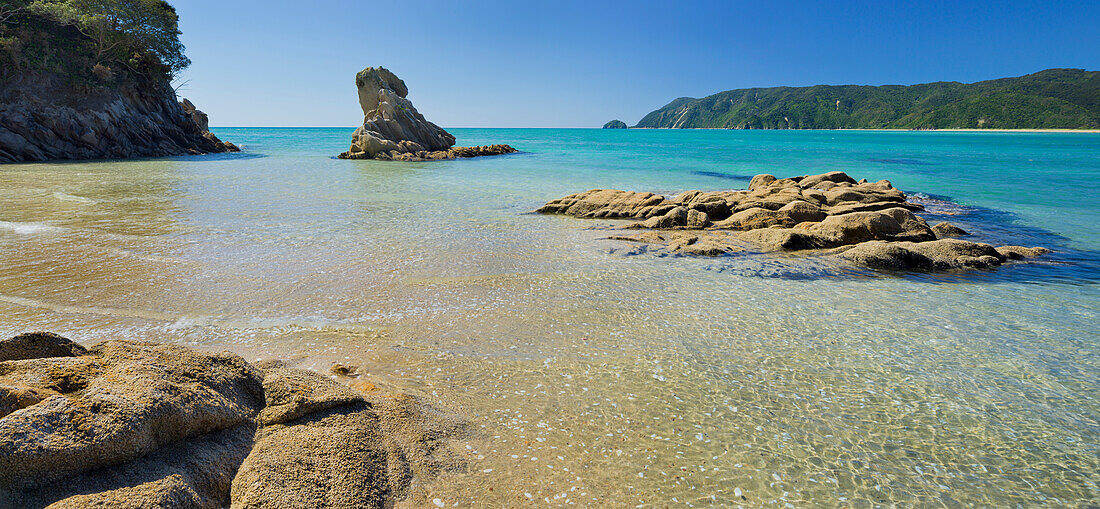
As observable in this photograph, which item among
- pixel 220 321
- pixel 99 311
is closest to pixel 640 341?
pixel 220 321

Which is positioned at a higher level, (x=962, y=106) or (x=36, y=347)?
(x=962, y=106)

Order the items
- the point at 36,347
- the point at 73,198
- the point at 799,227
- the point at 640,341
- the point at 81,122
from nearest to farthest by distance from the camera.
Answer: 1. the point at 36,347
2. the point at 640,341
3. the point at 799,227
4. the point at 73,198
5. the point at 81,122

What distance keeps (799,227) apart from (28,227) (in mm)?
17458

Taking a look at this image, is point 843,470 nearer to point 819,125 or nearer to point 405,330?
point 405,330

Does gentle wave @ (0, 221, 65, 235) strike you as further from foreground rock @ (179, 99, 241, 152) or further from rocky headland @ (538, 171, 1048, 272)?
foreground rock @ (179, 99, 241, 152)

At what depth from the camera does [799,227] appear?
1209 cm

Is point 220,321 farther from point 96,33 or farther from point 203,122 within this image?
point 203,122

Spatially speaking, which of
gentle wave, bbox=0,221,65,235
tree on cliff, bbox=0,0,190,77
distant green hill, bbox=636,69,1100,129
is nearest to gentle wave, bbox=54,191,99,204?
gentle wave, bbox=0,221,65,235

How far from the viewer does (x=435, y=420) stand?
4.07 meters

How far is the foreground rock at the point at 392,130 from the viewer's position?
4119cm

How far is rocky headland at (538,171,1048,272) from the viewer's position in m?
9.79

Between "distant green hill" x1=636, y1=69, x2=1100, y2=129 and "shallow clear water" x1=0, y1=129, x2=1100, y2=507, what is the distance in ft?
530

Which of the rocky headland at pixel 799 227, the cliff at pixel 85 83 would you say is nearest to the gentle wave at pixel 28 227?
the rocky headland at pixel 799 227

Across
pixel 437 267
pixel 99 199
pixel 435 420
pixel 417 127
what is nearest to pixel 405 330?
pixel 435 420
